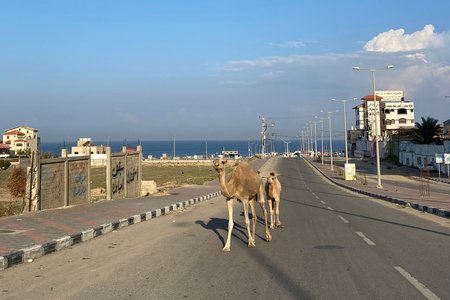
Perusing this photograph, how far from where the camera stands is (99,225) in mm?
13117

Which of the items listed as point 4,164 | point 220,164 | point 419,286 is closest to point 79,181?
point 220,164

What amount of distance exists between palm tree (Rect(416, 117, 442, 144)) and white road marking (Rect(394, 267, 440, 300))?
6553 centimetres

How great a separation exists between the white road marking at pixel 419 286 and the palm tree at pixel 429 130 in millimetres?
65533

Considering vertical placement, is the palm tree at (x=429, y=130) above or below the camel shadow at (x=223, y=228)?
A: above

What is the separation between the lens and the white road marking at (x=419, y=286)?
20.2 feet

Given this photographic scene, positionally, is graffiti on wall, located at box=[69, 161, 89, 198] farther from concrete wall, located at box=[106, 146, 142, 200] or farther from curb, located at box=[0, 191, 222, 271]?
curb, located at box=[0, 191, 222, 271]

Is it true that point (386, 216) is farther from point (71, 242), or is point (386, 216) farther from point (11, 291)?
point (11, 291)

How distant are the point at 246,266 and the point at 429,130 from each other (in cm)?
6618

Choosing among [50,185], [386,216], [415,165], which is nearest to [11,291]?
[50,185]

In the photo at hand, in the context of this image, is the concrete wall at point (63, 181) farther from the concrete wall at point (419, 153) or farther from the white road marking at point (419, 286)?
the concrete wall at point (419, 153)

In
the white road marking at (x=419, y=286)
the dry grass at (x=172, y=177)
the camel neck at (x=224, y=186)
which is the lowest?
the white road marking at (x=419, y=286)

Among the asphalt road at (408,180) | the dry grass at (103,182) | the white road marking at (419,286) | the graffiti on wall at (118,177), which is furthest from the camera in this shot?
the asphalt road at (408,180)

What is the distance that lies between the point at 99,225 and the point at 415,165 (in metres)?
64.5

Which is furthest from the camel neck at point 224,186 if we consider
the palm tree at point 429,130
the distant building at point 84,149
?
the distant building at point 84,149
